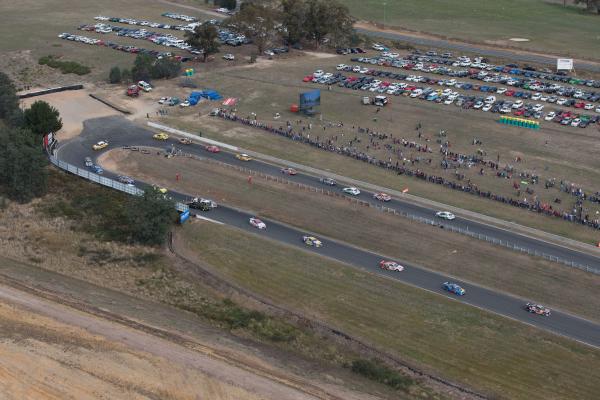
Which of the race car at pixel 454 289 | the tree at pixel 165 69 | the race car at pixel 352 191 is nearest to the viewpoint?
the race car at pixel 454 289

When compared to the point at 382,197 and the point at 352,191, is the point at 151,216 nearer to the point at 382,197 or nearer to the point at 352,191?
the point at 352,191

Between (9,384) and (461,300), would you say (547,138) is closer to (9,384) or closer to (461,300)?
(461,300)

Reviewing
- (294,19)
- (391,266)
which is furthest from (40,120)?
(294,19)

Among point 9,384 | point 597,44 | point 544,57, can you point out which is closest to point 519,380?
point 9,384

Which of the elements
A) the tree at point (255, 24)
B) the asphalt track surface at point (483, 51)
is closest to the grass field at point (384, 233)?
the tree at point (255, 24)

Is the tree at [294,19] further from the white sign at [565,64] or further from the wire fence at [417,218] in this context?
the wire fence at [417,218]

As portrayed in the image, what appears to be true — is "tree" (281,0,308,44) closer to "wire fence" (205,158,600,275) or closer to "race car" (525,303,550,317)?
"wire fence" (205,158,600,275)
